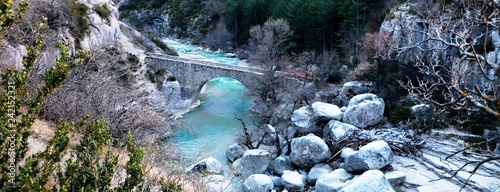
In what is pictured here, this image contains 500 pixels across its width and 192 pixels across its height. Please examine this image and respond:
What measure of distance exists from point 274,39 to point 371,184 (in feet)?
82.0

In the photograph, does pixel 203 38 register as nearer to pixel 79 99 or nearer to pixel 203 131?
pixel 203 131

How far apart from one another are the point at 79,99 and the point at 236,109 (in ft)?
58.2

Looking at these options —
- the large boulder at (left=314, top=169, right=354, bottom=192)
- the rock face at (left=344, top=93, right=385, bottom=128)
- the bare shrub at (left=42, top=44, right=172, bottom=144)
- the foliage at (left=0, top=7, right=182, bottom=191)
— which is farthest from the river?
the foliage at (left=0, top=7, right=182, bottom=191)

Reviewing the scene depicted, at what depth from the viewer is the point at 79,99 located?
1100 centimetres

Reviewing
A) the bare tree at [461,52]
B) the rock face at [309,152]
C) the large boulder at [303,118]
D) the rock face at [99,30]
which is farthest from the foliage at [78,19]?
the bare tree at [461,52]

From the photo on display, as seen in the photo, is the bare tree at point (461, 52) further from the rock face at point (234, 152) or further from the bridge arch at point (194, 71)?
the bridge arch at point (194, 71)

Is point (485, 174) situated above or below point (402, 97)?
below

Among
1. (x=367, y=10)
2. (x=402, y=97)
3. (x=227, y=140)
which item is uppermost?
(x=367, y=10)

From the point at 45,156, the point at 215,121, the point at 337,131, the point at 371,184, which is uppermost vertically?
the point at 45,156

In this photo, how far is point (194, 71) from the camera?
1208 inches

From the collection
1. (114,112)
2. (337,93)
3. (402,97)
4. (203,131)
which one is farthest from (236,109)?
(114,112)

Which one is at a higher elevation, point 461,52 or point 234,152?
point 461,52

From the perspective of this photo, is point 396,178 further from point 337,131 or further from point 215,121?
point 215,121

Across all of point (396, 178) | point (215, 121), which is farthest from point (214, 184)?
point (215, 121)
